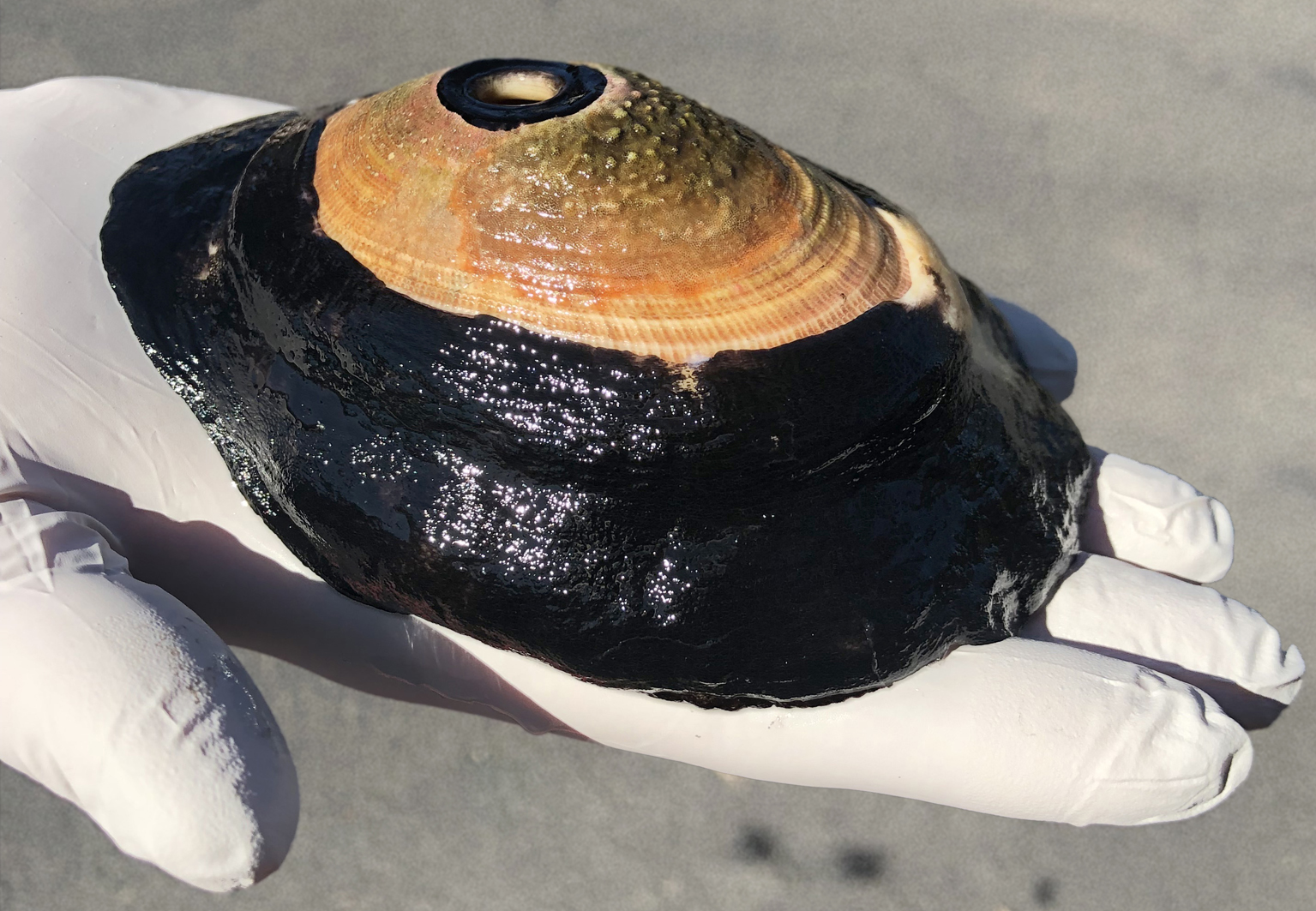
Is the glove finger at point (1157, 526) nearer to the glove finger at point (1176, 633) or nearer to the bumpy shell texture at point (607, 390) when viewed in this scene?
the glove finger at point (1176, 633)

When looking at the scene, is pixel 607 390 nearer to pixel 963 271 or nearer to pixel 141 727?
pixel 141 727

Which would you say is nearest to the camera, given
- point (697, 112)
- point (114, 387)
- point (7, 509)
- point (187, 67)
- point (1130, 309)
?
point (7, 509)

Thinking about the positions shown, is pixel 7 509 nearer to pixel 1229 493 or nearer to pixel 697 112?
pixel 697 112

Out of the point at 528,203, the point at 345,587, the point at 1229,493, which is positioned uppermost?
the point at 528,203

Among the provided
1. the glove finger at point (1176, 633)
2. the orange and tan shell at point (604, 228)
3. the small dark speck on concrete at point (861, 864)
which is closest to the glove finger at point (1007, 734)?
the glove finger at point (1176, 633)

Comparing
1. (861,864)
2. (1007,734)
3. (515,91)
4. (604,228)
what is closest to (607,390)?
(604,228)

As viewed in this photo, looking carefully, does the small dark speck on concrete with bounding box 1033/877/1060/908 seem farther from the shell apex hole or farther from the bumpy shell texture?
the shell apex hole

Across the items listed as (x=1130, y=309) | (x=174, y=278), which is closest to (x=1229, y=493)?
(x=1130, y=309)
